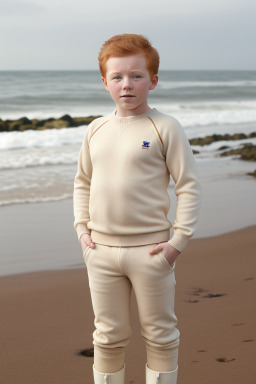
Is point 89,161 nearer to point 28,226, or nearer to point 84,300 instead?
point 84,300

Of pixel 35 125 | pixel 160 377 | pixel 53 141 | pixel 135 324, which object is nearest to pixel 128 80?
pixel 160 377

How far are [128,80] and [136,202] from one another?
44 cm

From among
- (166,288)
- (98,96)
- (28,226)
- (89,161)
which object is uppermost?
(89,161)

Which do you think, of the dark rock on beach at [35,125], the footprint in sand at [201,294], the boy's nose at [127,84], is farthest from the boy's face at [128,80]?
the dark rock on beach at [35,125]

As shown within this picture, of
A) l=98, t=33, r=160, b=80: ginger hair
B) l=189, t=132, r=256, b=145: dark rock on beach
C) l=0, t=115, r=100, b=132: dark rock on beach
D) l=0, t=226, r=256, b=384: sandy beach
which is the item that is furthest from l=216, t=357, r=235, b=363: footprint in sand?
l=0, t=115, r=100, b=132: dark rock on beach

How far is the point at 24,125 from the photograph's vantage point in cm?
1523

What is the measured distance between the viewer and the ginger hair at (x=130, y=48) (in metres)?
2.10

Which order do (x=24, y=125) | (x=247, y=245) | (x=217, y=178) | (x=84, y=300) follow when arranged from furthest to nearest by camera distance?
(x=24, y=125)
(x=217, y=178)
(x=247, y=245)
(x=84, y=300)

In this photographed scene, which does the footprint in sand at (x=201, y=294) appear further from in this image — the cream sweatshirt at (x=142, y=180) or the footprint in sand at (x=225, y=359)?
the cream sweatshirt at (x=142, y=180)

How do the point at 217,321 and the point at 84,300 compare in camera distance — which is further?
the point at 84,300

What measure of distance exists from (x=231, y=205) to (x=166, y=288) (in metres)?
3.94

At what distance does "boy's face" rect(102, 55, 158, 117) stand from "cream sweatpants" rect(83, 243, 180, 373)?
53 centimetres

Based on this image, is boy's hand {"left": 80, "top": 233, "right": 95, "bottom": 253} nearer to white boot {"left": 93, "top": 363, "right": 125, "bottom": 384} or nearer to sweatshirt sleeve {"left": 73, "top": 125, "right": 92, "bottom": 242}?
sweatshirt sleeve {"left": 73, "top": 125, "right": 92, "bottom": 242}

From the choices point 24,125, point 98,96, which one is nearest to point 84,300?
point 24,125
